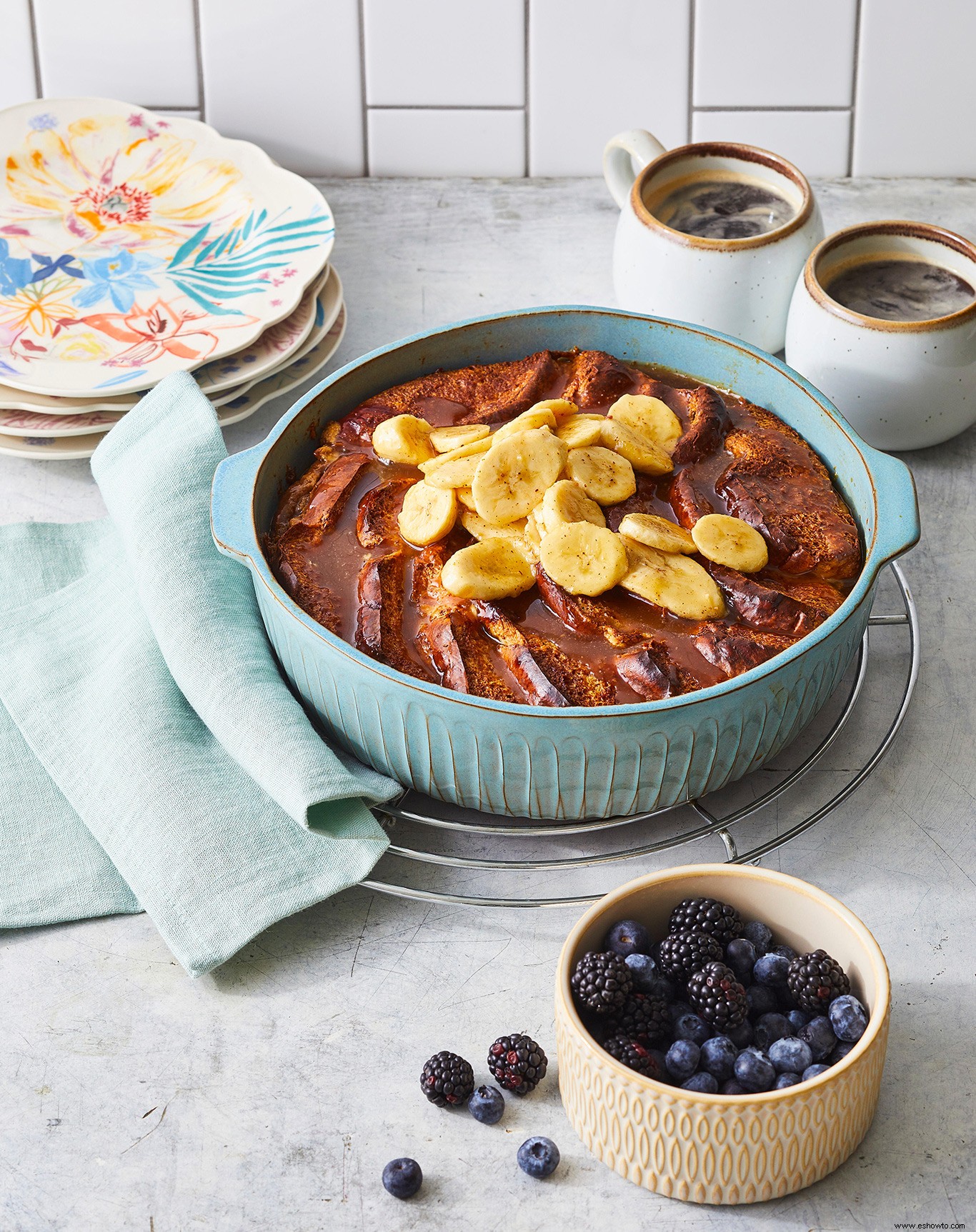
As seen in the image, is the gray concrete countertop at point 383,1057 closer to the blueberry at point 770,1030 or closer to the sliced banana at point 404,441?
the blueberry at point 770,1030

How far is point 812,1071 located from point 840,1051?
1.8 inches

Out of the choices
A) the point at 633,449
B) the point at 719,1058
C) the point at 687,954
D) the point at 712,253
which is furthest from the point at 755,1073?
the point at 712,253

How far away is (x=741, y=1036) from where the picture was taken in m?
1.37

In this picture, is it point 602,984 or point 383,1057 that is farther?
point 383,1057

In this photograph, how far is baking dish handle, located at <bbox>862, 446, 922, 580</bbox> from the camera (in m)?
1.70

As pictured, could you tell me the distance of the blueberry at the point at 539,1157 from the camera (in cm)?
138

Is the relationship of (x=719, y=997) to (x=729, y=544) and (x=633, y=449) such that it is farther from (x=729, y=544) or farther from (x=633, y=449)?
(x=633, y=449)

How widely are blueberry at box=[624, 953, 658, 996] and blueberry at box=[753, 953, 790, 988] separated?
0.37 feet

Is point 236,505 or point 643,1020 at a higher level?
point 236,505

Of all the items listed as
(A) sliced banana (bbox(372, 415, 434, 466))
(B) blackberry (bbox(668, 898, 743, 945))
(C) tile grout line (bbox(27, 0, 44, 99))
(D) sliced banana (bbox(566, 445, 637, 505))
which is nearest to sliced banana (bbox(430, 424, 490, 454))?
(A) sliced banana (bbox(372, 415, 434, 466))

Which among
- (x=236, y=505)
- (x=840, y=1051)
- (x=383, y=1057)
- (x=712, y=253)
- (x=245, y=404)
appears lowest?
(x=383, y=1057)

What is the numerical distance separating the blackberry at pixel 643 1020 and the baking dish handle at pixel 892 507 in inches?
24.5

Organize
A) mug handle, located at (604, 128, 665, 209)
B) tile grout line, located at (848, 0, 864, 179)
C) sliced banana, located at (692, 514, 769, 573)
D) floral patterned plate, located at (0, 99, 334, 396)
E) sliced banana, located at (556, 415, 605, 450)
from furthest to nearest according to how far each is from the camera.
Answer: tile grout line, located at (848, 0, 864, 179) → mug handle, located at (604, 128, 665, 209) → floral patterned plate, located at (0, 99, 334, 396) → sliced banana, located at (556, 415, 605, 450) → sliced banana, located at (692, 514, 769, 573)

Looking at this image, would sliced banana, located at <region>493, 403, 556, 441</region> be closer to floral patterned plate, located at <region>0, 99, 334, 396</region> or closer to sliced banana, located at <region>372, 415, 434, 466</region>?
sliced banana, located at <region>372, 415, 434, 466</region>
